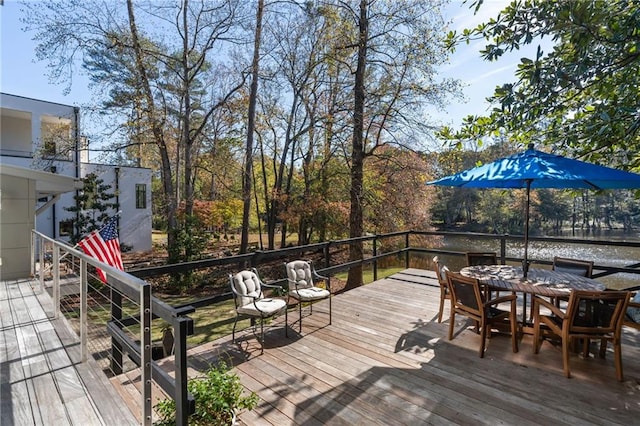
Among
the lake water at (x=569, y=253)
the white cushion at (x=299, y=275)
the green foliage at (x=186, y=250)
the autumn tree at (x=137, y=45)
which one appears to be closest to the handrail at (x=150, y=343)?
the white cushion at (x=299, y=275)

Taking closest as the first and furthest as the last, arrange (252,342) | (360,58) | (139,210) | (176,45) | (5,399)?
(5,399)
(252,342)
(360,58)
(176,45)
(139,210)

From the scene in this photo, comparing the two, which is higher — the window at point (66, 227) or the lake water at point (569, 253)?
the window at point (66, 227)

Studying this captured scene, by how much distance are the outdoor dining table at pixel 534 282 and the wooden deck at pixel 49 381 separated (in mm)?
3378

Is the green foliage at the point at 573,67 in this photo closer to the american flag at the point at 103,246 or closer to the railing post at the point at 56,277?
the american flag at the point at 103,246

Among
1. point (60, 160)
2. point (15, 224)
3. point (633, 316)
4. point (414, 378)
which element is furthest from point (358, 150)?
point (60, 160)

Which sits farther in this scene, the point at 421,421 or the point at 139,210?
the point at 139,210

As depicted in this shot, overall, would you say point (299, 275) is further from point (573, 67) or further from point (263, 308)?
point (573, 67)

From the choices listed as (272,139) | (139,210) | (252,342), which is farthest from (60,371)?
(139,210)

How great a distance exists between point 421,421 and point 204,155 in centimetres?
1299

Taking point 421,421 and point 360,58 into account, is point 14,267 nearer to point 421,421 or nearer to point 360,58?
point 421,421

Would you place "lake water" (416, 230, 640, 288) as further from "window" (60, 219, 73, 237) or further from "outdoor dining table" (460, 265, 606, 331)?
"window" (60, 219, 73, 237)

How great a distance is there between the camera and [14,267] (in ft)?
18.4

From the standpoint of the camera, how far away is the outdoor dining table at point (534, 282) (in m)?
3.06

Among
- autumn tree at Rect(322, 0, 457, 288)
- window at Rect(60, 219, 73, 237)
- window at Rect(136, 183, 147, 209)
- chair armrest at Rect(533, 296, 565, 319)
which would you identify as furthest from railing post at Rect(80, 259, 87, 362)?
window at Rect(136, 183, 147, 209)
